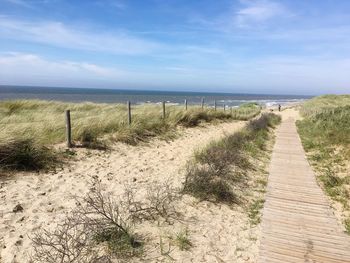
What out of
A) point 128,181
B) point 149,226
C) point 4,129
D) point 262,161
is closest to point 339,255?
point 149,226

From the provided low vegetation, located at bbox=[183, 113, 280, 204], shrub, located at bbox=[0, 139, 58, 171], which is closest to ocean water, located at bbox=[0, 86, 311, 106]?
low vegetation, located at bbox=[183, 113, 280, 204]

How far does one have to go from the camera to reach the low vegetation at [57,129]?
6590 millimetres

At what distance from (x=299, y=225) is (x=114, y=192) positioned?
320 cm

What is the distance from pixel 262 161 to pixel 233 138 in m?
1.59

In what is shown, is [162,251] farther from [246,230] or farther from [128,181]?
[128,181]

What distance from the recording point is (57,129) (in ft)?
30.7

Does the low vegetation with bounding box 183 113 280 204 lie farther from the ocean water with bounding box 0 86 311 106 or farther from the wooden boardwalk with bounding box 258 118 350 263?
the ocean water with bounding box 0 86 311 106

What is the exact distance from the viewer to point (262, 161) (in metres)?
9.45

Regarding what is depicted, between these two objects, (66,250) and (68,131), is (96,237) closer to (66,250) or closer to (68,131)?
(66,250)

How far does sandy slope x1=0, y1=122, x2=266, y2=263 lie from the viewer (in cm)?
405

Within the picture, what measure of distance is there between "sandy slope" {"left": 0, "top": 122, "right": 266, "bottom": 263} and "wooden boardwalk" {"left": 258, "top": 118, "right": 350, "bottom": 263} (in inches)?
12.4

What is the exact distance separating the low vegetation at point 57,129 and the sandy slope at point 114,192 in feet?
1.78

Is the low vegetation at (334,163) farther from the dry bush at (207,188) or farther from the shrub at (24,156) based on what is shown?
the shrub at (24,156)

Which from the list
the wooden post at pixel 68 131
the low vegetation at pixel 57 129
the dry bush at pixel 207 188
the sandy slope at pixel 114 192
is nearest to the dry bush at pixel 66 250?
the sandy slope at pixel 114 192
